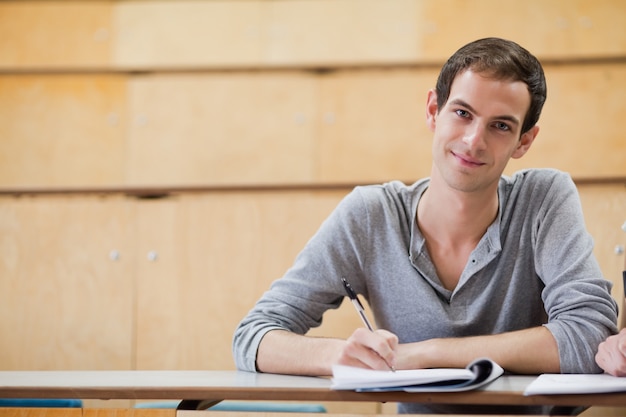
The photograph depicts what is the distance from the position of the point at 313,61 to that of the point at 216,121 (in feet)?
1.42

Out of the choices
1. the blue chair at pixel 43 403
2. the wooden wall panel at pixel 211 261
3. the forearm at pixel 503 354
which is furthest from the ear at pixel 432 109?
the blue chair at pixel 43 403

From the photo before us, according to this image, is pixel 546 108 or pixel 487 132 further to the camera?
pixel 546 108

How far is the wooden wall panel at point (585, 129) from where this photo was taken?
9.16 ft

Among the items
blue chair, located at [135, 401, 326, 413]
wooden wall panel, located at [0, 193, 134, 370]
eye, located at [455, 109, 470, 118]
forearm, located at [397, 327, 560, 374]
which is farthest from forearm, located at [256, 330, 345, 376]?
wooden wall panel, located at [0, 193, 134, 370]

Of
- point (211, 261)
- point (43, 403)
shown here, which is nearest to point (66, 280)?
point (211, 261)

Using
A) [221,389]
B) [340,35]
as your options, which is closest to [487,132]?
[221,389]

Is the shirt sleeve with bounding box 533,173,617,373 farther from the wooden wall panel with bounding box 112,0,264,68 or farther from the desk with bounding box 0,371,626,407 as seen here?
the wooden wall panel with bounding box 112,0,264,68

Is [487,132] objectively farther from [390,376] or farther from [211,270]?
[211,270]

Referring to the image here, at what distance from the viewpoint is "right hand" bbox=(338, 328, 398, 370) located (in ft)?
3.26

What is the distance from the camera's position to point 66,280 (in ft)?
6.50

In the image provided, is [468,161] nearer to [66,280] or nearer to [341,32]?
[66,280]

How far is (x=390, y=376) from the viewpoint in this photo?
90cm

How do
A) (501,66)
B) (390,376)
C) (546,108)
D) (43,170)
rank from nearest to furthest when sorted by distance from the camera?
(390,376) < (501,66) < (546,108) < (43,170)

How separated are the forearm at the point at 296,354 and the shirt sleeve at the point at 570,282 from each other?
0.32 m
